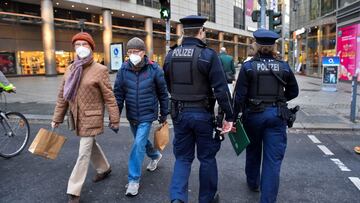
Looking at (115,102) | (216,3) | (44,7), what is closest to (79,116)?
(115,102)

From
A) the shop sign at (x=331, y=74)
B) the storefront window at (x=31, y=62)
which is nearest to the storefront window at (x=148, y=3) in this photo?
the storefront window at (x=31, y=62)

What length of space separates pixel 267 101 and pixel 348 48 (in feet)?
59.2

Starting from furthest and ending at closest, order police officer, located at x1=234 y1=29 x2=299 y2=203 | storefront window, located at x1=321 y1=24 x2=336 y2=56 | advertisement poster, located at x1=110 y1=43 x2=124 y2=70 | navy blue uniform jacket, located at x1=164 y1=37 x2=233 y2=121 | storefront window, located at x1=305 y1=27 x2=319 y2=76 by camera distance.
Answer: storefront window, located at x1=305 y1=27 x2=319 y2=76, storefront window, located at x1=321 y1=24 x2=336 y2=56, advertisement poster, located at x1=110 y1=43 x2=124 y2=70, police officer, located at x1=234 y1=29 x2=299 y2=203, navy blue uniform jacket, located at x1=164 y1=37 x2=233 y2=121

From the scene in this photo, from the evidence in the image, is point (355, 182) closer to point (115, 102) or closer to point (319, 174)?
point (319, 174)

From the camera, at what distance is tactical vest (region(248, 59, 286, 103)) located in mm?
3479

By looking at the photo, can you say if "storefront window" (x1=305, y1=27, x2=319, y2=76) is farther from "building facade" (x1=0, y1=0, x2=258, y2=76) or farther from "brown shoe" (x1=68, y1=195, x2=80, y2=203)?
"brown shoe" (x1=68, y1=195, x2=80, y2=203)

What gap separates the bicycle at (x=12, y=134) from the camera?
18.6 feet

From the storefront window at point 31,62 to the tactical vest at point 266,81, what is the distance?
1284 inches

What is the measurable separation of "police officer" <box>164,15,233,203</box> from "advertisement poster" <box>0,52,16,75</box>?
30834mm

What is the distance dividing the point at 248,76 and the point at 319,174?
210 centimetres

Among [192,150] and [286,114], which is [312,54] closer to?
[286,114]

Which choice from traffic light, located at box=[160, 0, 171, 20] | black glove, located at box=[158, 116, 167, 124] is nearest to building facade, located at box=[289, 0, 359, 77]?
traffic light, located at box=[160, 0, 171, 20]

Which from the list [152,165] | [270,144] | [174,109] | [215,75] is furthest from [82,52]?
[270,144]

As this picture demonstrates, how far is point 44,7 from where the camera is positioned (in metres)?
28.7
